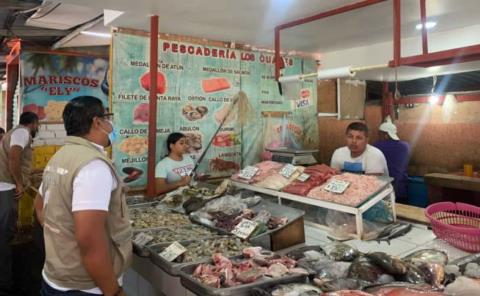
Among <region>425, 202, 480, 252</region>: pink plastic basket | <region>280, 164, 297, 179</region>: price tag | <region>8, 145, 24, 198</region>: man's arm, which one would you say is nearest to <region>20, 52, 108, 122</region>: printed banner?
<region>8, 145, 24, 198</region>: man's arm

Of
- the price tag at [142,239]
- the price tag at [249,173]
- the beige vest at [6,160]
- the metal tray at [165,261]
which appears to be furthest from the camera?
the beige vest at [6,160]

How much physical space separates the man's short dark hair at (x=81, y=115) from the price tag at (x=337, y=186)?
1802 millimetres

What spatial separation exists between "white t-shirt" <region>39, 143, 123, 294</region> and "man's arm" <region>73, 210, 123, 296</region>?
3 cm

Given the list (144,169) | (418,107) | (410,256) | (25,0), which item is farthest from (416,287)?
(418,107)

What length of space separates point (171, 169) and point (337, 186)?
66.9 inches

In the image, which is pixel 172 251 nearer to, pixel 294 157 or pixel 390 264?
pixel 390 264

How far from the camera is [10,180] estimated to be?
4.42 m

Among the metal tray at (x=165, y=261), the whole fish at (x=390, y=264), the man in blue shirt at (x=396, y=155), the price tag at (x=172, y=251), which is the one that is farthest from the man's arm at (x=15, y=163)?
the man in blue shirt at (x=396, y=155)

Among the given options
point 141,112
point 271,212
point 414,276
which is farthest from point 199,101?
point 414,276

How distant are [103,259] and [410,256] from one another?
1.62 metres

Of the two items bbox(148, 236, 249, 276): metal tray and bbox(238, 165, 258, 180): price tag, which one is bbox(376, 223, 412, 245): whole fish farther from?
bbox(238, 165, 258, 180): price tag

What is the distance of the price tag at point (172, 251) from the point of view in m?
2.11

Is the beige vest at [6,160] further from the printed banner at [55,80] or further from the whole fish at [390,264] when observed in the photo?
the whole fish at [390,264]

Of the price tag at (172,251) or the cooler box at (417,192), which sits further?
the cooler box at (417,192)
